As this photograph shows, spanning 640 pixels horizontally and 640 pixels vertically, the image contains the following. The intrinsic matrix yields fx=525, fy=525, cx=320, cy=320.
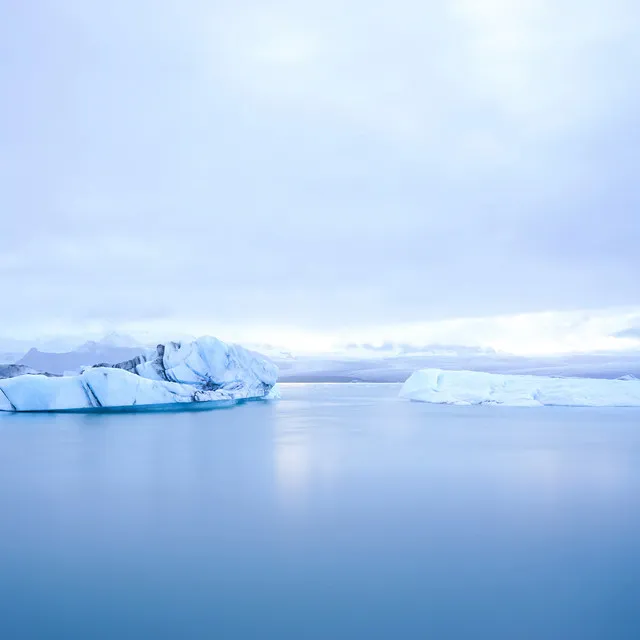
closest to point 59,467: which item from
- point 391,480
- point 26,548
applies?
point 26,548

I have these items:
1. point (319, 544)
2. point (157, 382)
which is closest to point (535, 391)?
point (157, 382)

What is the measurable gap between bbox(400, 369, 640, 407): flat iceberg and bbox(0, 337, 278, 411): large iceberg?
7435mm

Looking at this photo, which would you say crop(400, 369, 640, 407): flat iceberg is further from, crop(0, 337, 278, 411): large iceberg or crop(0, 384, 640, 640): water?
crop(0, 384, 640, 640): water

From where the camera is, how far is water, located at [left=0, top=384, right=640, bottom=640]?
2713mm

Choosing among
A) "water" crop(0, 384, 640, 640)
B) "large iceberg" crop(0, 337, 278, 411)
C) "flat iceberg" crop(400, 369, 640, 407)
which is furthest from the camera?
"flat iceberg" crop(400, 369, 640, 407)

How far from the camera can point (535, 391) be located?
1953cm

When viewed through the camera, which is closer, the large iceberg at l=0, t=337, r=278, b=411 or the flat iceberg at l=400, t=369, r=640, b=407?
the large iceberg at l=0, t=337, r=278, b=411

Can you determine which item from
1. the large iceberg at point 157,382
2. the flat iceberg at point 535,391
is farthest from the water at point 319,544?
the flat iceberg at point 535,391

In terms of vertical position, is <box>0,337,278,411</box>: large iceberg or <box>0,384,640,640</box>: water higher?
<box>0,337,278,411</box>: large iceberg

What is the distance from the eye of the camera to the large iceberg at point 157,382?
46.6 feet

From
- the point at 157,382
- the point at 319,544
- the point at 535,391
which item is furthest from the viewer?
the point at 535,391

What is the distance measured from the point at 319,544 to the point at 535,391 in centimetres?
1763

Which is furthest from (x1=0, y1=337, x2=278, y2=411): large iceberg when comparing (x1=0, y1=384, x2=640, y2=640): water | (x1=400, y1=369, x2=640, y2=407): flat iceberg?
(x1=400, y1=369, x2=640, y2=407): flat iceberg

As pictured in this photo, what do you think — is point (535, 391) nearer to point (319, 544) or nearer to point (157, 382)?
point (157, 382)
